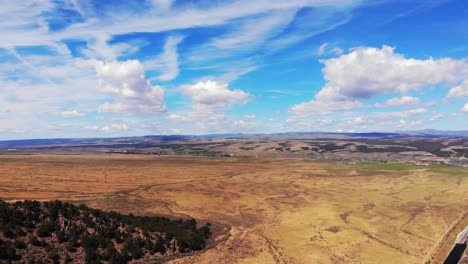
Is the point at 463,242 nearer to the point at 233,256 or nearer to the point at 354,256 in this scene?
the point at 354,256

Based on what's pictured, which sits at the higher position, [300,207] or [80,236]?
[80,236]

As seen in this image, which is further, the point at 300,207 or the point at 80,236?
the point at 300,207

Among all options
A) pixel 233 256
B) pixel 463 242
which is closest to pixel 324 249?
pixel 233 256

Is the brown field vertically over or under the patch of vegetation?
under

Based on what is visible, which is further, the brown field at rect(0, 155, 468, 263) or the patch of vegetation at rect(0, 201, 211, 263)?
the brown field at rect(0, 155, 468, 263)
